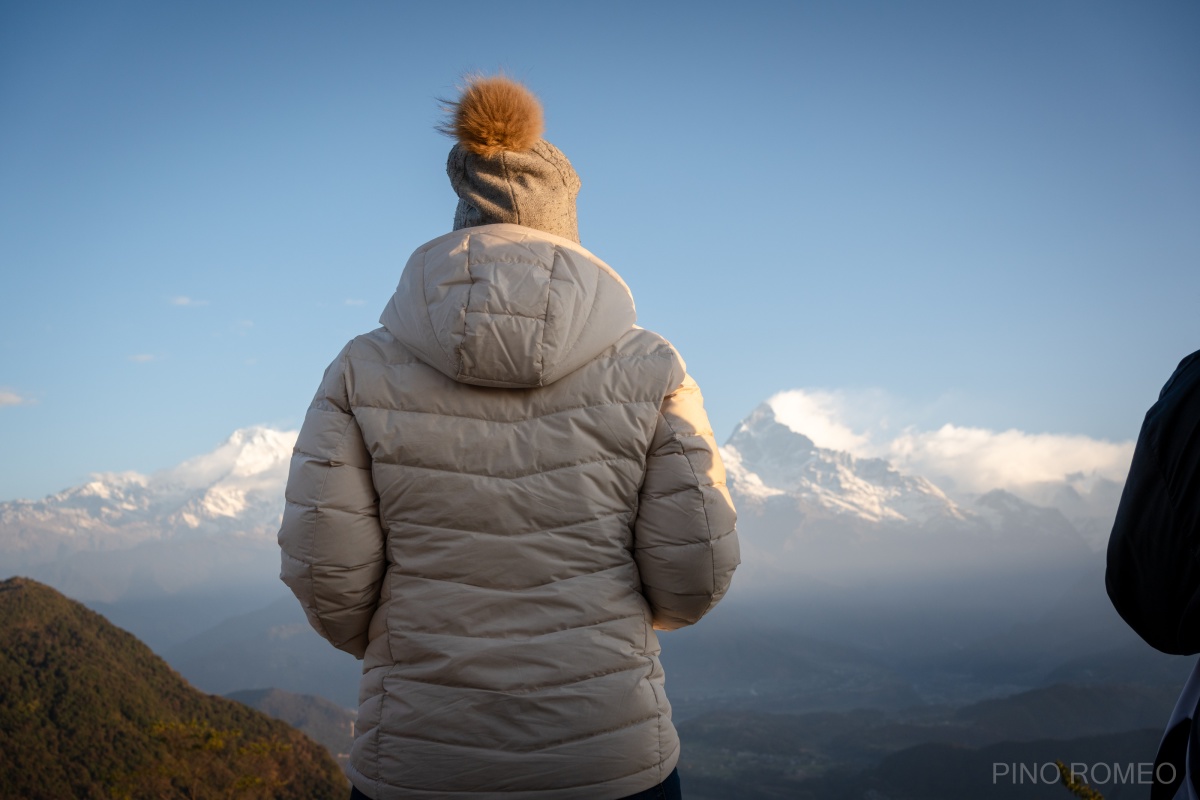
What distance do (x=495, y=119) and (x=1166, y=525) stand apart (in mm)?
1875

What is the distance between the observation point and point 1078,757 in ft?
355

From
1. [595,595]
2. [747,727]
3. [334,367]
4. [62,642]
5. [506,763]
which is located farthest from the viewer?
[747,727]

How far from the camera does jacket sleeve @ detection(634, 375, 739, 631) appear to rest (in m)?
2.16

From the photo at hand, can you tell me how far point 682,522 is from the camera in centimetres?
216

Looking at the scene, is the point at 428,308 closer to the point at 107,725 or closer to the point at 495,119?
the point at 495,119

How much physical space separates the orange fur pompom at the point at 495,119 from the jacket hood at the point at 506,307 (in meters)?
0.33

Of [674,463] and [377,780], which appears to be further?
[674,463]

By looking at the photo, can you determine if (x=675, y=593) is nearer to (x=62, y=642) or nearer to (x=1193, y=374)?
(x=1193, y=374)

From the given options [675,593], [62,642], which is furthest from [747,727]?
[675,593]

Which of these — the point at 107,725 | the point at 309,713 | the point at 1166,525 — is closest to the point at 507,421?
the point at 1166,525

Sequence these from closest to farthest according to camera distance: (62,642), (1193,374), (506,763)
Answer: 1. (1193,374)
2. (506,763)
3. (62,642)

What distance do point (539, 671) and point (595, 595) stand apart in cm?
22

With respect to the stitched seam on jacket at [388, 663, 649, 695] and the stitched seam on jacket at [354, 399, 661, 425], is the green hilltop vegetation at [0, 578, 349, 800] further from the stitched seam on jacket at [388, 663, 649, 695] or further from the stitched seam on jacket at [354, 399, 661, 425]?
the stitched seam on jacket at [354, 399, 661, 425]

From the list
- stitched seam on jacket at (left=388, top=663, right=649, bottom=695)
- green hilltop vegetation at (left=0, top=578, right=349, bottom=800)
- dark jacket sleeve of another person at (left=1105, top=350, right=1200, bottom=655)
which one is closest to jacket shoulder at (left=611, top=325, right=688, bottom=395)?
stitched seam on jacket at (left=388, top=663, right=649, bottom=695)
